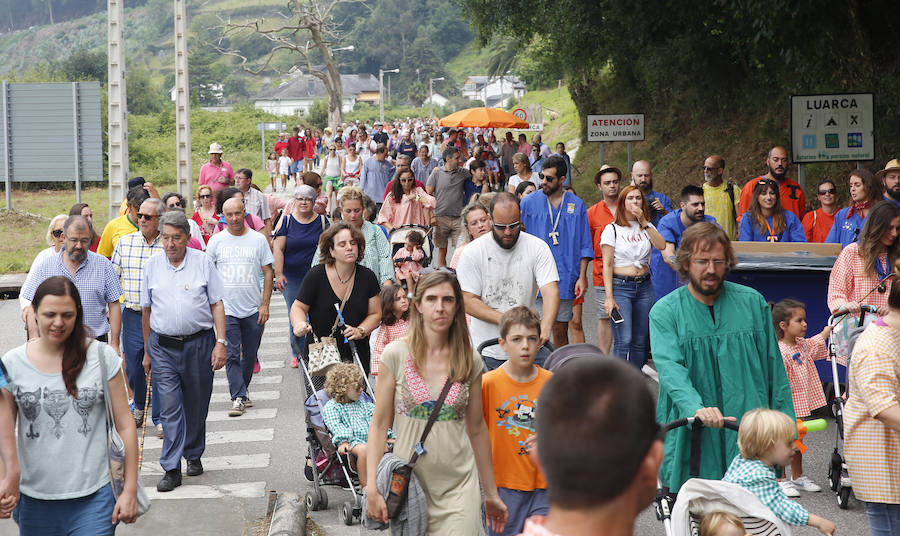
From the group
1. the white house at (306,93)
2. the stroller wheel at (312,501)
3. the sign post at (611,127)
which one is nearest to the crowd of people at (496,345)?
the stroller wheel at (312,501)

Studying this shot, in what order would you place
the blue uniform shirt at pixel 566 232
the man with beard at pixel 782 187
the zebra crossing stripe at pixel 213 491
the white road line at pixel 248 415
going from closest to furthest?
the zebra crossing stripe at pixel 213 491 → the blue uniform shirt at pixel 566 232 → the white road line at pixel 248 415 → the man with beard at pixel 782 187

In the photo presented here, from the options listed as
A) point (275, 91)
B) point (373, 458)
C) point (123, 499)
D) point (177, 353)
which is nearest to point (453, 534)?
point (373, 458)

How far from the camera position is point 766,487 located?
473cm

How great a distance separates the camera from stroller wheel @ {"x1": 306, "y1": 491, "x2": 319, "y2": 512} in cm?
779

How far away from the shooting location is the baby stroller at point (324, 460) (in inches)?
291

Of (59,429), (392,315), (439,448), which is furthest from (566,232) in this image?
(59,429)

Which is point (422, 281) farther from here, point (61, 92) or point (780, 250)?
point (61, 92)

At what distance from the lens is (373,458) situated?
5172 mm

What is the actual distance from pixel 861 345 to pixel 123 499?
3385 millimetres

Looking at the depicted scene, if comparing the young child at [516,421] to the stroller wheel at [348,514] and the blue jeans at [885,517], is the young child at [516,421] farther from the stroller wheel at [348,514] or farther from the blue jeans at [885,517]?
the stroller wheel at [348,514]

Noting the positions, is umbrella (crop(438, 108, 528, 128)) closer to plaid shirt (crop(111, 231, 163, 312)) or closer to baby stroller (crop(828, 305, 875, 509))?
plaid shirt (crop(111, 231, 163, 312))

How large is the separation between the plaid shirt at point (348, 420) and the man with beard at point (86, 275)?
6.24ft

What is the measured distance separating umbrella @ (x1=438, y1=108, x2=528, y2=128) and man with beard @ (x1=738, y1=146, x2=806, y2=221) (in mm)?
21099

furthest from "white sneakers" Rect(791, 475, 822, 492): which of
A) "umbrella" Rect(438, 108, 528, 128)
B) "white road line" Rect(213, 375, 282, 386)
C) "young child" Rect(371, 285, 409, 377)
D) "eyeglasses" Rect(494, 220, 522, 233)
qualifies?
"umbrella" Rect(438, 108, 528, 128)
